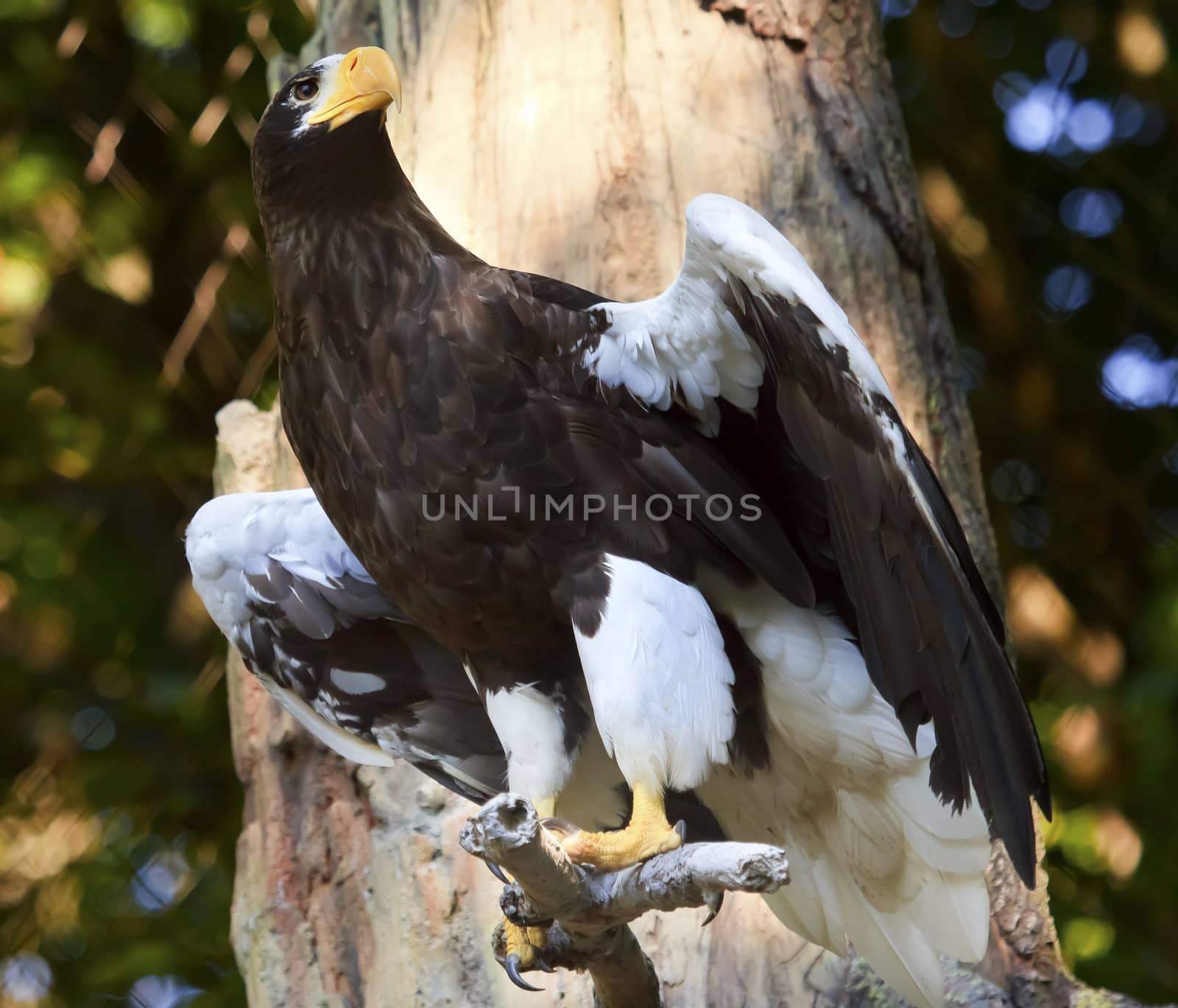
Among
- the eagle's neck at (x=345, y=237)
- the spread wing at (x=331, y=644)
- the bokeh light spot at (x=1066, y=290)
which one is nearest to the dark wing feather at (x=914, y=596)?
the eagle's neck at (x=345, y=237)

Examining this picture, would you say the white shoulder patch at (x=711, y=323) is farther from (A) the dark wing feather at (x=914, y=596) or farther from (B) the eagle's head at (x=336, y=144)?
(B) the eagle's head at (x=336, y=144)

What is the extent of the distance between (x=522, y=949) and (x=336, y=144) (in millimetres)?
1306

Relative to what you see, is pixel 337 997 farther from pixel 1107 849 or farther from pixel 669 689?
pixel 1107 849

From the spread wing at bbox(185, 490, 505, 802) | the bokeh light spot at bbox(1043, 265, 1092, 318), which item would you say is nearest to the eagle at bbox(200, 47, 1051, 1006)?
the spread wing at bbox(185, 490, 505, 802)

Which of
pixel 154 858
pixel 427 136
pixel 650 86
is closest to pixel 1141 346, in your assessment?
pixel 650 86

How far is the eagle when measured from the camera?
2.01m

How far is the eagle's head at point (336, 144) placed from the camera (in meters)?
2.27

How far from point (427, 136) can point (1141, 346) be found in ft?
7.21

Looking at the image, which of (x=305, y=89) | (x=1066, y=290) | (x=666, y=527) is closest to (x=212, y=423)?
(x=305, y=89)

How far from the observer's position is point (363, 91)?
7.47 ft

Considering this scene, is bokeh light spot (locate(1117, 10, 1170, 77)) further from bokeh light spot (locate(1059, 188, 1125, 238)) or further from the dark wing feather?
the dark wing feather

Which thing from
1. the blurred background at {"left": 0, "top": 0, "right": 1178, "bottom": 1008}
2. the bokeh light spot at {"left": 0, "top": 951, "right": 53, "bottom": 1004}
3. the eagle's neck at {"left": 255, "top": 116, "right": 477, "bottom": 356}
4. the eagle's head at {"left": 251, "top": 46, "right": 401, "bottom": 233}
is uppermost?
the eagle's head at {"left": 251, "top": 46, "right": 401, "bottom": 233}

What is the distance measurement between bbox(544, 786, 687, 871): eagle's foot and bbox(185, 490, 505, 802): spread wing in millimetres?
535

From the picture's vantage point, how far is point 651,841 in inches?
81.3
